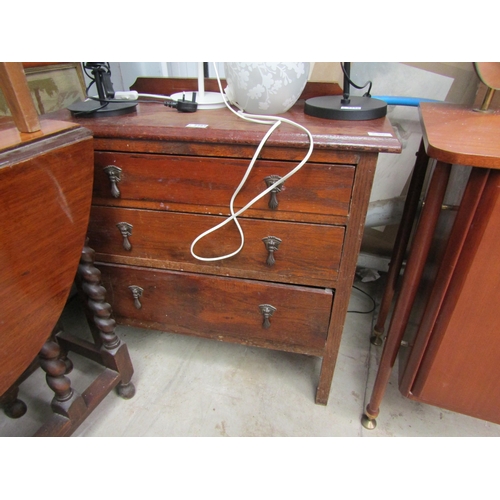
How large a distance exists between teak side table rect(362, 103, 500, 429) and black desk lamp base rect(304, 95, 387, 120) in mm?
116

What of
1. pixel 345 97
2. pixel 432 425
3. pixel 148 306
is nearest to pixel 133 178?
pixel 148 306

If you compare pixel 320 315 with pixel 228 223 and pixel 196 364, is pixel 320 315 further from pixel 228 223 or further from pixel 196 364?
pixel 196 364

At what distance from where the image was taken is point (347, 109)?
79 cm

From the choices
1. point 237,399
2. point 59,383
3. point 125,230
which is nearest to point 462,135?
point 125,230

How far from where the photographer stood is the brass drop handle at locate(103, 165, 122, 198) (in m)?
0.81

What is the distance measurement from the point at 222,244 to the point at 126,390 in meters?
0.61

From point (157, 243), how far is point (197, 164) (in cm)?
26

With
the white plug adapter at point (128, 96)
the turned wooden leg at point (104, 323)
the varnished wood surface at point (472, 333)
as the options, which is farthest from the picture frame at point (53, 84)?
the varnished wood surface at point (472, 333)

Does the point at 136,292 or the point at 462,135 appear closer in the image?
the point at 462,135

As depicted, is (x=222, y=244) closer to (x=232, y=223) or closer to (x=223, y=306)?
(x=232, y=223)

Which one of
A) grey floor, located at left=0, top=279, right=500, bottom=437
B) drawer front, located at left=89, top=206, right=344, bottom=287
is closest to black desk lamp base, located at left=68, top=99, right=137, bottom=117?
drawer front, located at left=89, top=206, right=344, bottom=287

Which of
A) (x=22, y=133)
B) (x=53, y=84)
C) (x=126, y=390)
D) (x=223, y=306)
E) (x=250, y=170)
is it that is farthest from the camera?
(x=53, y=84)

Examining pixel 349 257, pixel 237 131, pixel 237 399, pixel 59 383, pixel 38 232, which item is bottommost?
pixel 237 399

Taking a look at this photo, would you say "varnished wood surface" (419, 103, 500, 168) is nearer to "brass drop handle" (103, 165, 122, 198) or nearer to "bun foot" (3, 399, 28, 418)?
"brass drop handle" (103, 165, 122, 198)
